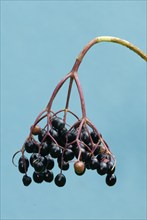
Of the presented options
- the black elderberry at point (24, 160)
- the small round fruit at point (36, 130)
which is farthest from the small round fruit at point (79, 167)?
the black elderberry at point (24, 160)

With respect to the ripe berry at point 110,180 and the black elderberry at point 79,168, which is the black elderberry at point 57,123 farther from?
the ripe berry at point 110,180

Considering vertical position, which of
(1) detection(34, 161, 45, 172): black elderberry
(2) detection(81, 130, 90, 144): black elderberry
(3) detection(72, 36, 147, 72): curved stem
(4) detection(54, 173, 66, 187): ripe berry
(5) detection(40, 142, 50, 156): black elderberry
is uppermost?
(3) detection(72, 36, 147, 72): curved stem

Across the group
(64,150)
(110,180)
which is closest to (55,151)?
(64,150)

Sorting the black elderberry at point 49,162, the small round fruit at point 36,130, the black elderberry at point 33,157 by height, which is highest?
the small round fruit at point 36,130

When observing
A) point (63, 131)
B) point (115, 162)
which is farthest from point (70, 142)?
point (115, 162)

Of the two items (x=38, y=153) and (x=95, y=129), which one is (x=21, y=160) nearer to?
(x=38, y=153)

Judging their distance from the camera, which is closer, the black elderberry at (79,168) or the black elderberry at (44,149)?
the black elderberry at (79,168)

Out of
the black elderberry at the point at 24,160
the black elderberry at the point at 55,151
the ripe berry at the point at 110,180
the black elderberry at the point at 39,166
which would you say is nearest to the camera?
the black elderberry at the point at 55,151

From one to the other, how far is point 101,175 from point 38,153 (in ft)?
1.36

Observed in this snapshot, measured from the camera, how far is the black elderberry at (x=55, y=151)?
3586mm

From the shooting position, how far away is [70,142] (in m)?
3.65

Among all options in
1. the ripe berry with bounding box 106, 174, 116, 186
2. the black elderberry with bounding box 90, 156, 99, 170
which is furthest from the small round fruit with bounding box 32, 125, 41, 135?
the ripe berry with bounding box 106, 174, 116, 186

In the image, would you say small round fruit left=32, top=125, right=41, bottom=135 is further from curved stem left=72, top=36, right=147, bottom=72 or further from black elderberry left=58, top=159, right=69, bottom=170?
curved stem left=72, top=36, right=147, bottom=72

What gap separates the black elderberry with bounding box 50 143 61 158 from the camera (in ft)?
11.8
